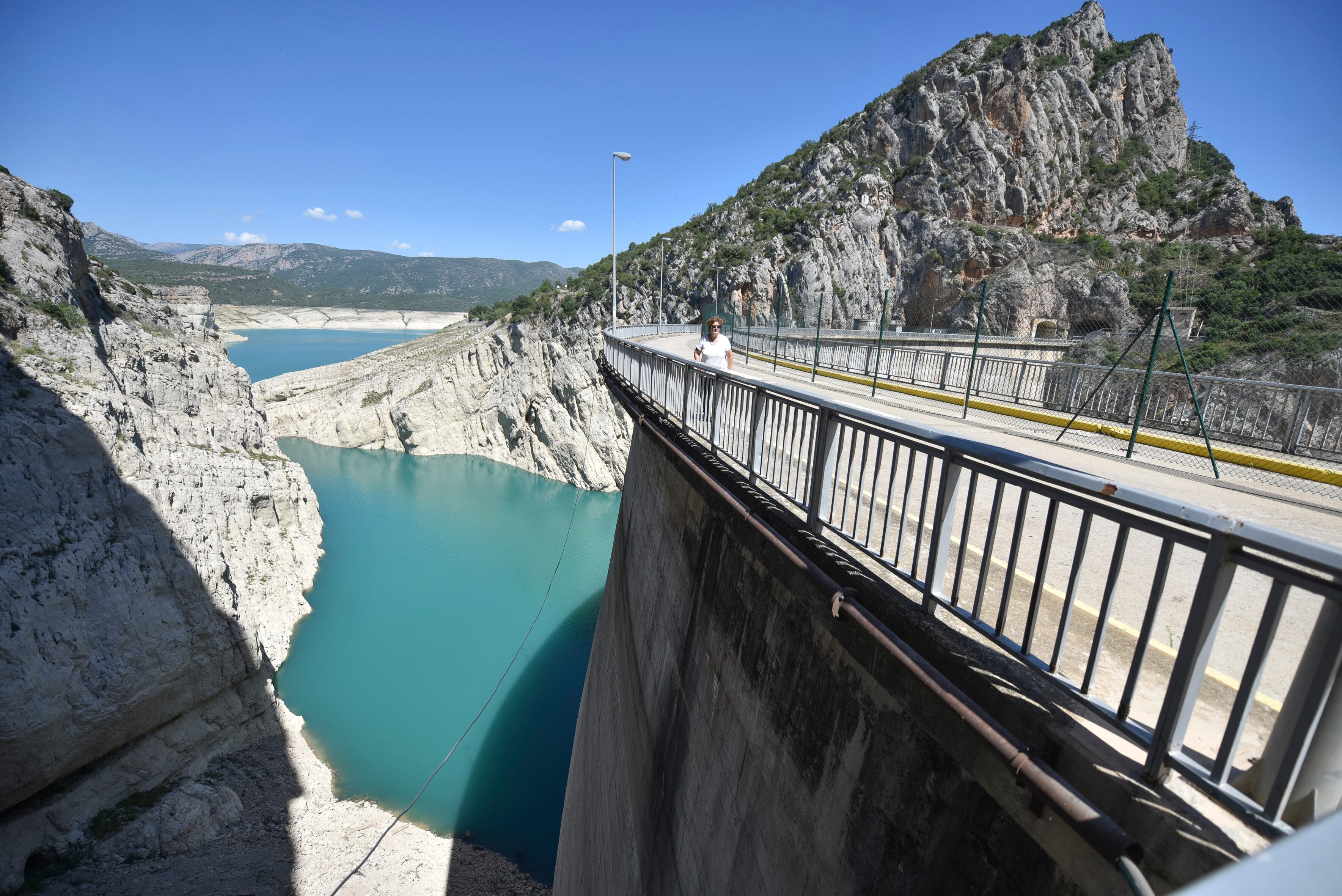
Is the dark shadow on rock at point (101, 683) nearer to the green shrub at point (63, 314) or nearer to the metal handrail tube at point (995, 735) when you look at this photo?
the green shrub at point (63, 314)

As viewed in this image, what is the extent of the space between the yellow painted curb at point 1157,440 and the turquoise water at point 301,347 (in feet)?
228

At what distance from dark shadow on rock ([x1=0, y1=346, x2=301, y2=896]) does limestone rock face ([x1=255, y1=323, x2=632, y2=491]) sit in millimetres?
27236

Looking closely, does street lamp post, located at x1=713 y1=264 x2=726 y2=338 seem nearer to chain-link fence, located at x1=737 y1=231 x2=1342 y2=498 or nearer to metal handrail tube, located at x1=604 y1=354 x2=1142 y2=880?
chain-link fence, located at x1=737 y1=231 x2=1342 y2=498

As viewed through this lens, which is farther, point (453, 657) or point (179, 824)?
point (453, 657)

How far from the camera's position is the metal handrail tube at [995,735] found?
6.09 feet

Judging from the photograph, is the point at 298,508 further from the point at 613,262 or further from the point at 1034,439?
the point at 1034,439

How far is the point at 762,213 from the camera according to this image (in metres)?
55.2

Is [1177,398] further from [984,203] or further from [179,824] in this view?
[984,203]

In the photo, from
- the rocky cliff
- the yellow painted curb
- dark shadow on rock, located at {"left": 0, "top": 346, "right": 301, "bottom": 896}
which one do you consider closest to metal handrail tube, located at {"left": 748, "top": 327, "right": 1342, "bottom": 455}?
the yellow painted curb

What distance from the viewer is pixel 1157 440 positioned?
8281 millimetres

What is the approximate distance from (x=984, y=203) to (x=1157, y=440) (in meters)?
49.9

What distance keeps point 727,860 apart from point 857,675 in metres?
2.02

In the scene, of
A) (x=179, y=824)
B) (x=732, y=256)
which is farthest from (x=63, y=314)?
(x=732, y=256)

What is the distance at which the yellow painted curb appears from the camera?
6656 mm
